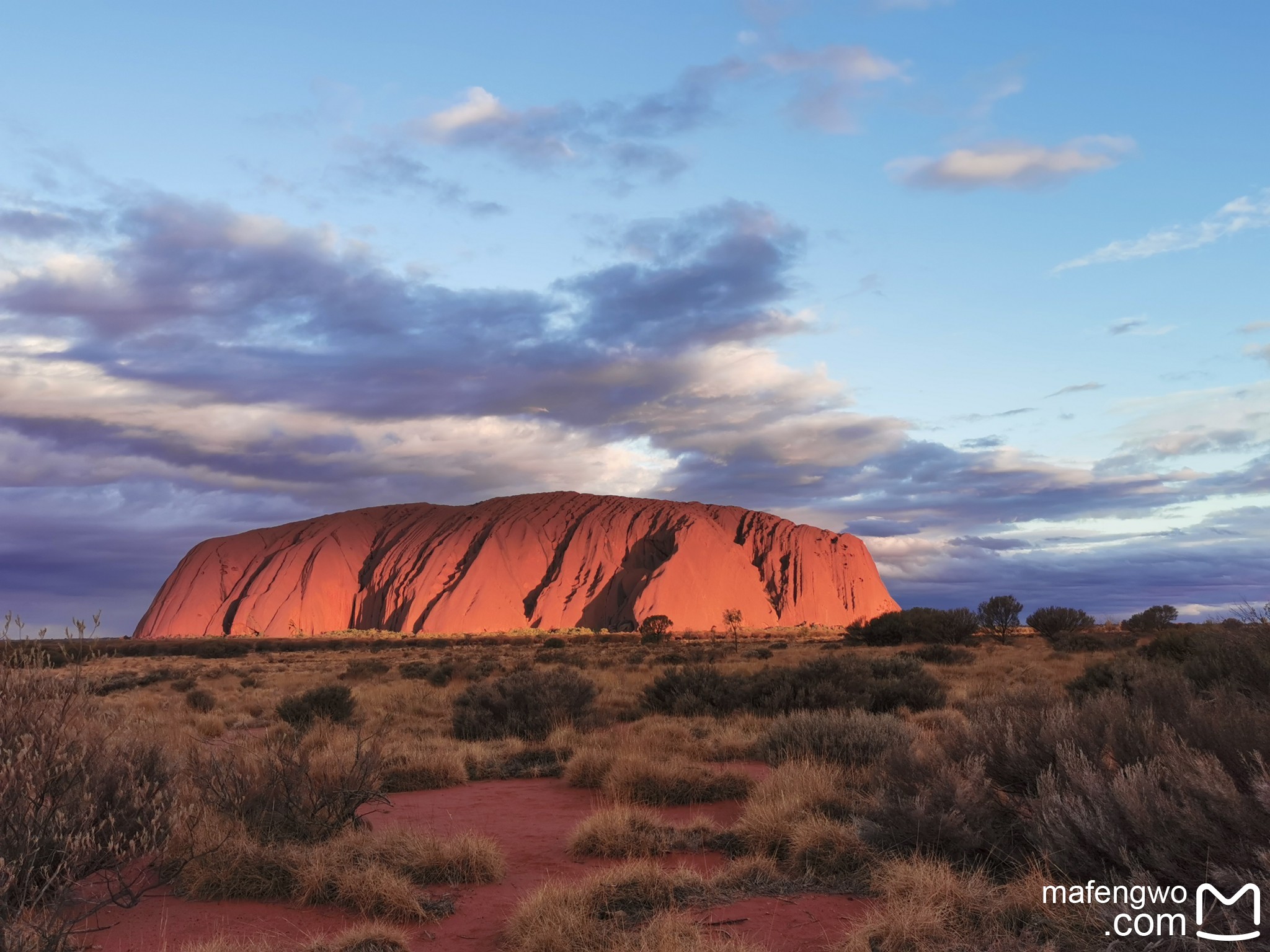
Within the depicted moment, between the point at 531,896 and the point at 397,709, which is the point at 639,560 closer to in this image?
the point at 397,709

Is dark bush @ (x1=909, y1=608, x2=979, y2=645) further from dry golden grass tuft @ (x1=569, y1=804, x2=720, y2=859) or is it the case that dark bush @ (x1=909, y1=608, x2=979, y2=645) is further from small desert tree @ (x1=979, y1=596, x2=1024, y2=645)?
dry golden grass tuft @ (x1=569, y1=804, x2=720, y2=859)

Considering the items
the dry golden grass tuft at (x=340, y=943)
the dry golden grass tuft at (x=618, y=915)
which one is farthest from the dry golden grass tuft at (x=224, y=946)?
the dry golden grass tuft at (x=618, y=915)

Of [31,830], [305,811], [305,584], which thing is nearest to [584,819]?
[305,811]

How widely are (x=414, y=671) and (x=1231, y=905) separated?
82.7 feet

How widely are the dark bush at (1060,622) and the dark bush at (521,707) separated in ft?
103

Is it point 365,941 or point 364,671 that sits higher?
point 365,941

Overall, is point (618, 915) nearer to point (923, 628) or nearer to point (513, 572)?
point (923, 628)

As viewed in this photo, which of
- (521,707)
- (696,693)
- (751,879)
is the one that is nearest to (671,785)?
(751,879)

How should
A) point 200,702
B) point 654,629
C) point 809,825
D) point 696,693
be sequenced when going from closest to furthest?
point 809,825 → point 696,693 → point 200,702 → point 654,629

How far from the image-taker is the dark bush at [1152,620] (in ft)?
127

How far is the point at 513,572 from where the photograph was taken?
80.8 meters

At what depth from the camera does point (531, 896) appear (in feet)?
16.7

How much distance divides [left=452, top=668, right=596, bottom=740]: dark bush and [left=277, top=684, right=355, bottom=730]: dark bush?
2.28 meters

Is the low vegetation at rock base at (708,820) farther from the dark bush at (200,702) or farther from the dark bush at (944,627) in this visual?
the dark bush at (944,627)
